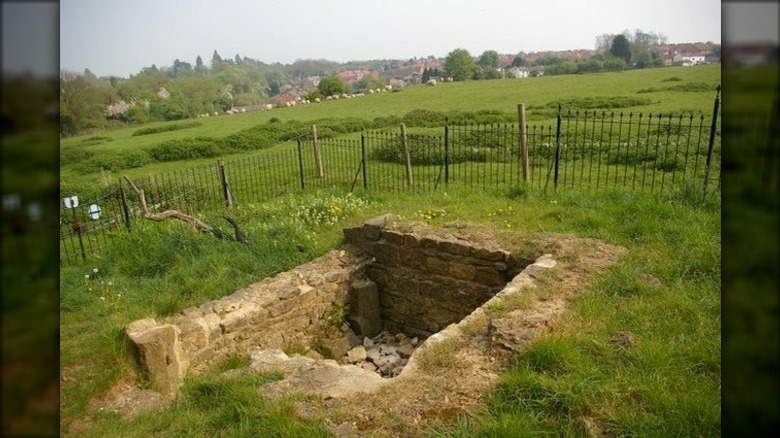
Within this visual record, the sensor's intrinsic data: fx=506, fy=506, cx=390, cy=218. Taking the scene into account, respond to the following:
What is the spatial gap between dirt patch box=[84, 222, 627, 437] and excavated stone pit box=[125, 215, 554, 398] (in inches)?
20.0

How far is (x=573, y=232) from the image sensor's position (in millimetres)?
7145

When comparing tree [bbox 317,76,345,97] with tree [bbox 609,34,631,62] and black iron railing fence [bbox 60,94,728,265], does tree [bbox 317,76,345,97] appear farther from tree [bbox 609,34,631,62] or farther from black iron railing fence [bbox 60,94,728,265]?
black iron railing fence [bbox 60,94,728,265]

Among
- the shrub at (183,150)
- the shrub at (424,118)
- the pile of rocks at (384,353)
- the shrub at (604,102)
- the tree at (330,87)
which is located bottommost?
the pile of rocks at (384,353)

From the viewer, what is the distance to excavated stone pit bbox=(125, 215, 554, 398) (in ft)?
19.9

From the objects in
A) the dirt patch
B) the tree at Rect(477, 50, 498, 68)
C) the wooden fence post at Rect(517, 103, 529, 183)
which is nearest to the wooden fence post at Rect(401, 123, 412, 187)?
the wooden fence post at Rect(517, 103, 529, 183)

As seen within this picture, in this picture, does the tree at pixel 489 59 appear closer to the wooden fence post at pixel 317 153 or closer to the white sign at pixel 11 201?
the wooden fence post at pixel 317 153

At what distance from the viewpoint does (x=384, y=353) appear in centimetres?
711

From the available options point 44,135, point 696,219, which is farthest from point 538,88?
point 44,135

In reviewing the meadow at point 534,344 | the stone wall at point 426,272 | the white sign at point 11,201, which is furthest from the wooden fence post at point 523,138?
the white sign at point 11,201

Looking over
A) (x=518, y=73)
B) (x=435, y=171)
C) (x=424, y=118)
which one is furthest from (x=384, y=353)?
(x=518, y=73)

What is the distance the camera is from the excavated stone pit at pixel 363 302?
6070mm

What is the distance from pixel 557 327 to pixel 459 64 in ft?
223

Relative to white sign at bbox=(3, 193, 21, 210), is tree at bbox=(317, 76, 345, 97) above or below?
above

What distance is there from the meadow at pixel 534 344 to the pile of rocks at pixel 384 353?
1688mm
